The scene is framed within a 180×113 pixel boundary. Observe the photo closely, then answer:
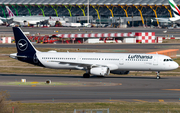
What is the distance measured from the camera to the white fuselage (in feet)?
157

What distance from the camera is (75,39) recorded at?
111m

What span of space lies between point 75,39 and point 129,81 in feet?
216

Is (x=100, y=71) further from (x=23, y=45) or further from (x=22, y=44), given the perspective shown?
(x=22, y=44)

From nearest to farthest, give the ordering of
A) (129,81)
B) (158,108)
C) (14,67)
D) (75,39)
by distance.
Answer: (158,108) → (129,81) → (14,67) → (75,39)

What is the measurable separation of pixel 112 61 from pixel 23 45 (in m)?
14.5

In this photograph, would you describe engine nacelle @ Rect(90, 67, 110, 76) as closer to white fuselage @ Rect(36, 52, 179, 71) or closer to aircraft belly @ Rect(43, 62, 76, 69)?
white fuselage @ Rect(36, 52, 179, 71)

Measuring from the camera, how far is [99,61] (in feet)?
162

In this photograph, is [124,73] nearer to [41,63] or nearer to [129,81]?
[129,81]

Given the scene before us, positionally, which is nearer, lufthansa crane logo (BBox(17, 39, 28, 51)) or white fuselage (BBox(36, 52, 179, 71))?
white fuselage (BBox(36, 52, 179, 71))

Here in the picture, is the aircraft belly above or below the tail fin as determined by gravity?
below

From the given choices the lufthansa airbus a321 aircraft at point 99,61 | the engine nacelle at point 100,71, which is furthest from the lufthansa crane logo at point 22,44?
the engine nacelle at point 100,71

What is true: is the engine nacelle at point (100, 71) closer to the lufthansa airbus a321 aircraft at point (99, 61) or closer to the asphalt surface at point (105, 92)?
the lufthansa airbus a321 aircraft at point (99, 61)

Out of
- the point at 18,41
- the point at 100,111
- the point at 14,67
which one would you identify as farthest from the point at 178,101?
the point at 14,67

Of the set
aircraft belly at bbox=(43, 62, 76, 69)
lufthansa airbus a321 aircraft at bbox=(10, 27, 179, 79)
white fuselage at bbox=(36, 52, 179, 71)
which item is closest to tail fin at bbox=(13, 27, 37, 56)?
lufthansa airbus a321 aircraft at bbox=(10, 27, 179, 79)
